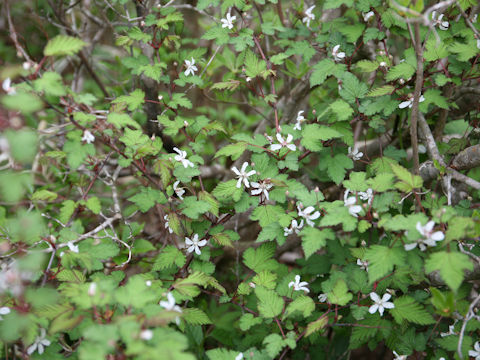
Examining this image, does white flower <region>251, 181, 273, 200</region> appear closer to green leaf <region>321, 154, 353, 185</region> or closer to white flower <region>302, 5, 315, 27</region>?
green leaf <region>321, 154, 353, 185</region>

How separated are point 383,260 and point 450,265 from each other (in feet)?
0.75

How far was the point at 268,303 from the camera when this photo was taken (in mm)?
1779

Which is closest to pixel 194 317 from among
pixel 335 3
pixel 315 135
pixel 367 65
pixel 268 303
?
pixel 268 303

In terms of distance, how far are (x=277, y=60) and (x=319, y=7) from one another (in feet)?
2.69

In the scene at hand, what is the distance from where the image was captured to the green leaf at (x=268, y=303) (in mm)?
1744

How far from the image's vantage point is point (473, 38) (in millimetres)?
1956

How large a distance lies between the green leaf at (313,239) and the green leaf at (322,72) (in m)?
0.83

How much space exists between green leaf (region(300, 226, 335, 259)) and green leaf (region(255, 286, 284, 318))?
0.31m

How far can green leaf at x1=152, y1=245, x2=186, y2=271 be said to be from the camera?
1.92m

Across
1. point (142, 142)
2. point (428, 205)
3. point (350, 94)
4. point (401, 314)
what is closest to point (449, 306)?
point (401, 314)

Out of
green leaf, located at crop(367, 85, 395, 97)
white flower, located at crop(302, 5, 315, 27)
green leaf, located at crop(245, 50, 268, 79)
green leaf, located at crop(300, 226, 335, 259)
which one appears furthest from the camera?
white flower, located at crop(302, 5, 315, 27)

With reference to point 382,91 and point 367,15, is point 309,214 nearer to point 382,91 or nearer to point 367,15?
point 382,91

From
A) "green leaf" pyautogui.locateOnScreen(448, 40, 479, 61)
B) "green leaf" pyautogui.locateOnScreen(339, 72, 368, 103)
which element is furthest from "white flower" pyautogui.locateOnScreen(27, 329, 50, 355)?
"green leaf" pyautogui.locateOnScreen(448, 40, 479, 61)

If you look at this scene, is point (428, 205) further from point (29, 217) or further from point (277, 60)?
point (29, 217)
